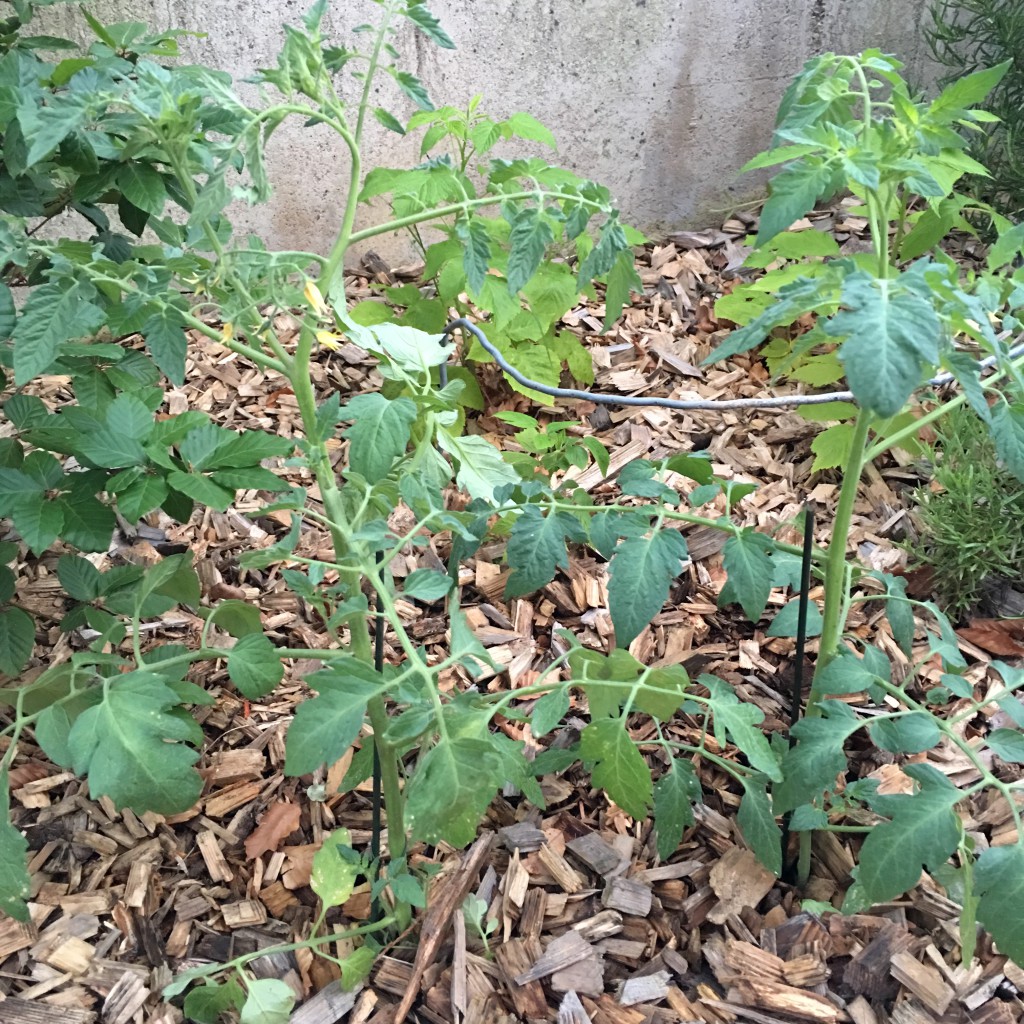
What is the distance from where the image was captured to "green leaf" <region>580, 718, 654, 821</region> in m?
1.25

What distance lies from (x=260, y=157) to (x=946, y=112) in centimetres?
83

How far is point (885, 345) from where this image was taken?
0.85 metres

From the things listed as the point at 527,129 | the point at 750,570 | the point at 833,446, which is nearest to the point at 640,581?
the point at 750,570

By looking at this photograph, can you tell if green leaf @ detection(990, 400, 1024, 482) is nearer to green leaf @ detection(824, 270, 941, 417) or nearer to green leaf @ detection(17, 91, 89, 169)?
green leaf @ detection(824, 270, 941, 417)

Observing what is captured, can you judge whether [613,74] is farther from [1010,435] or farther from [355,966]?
[355,966]

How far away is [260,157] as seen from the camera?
973mm

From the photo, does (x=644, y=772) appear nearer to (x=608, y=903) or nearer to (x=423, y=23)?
(x=608, y=903)

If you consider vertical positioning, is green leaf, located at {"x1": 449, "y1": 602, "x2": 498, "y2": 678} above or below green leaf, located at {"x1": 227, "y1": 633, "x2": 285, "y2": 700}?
above

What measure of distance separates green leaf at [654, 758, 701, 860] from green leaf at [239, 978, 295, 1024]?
54 centimetres

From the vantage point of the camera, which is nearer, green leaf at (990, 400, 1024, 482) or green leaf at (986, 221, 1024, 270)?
green leaf at (990, 400, 1024, 482)

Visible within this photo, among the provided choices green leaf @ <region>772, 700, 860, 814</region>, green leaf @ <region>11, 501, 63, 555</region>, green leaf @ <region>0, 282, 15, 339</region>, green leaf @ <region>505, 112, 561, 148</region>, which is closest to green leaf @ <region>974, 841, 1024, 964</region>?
green leaf @ <region>772, 700, 860, 814</region>

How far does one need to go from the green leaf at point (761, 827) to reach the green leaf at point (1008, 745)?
1.02 feet

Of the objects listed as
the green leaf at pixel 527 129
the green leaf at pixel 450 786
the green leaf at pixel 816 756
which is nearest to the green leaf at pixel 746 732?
the green leaf at pixel 816 756

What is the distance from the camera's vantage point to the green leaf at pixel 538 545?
1.26m
